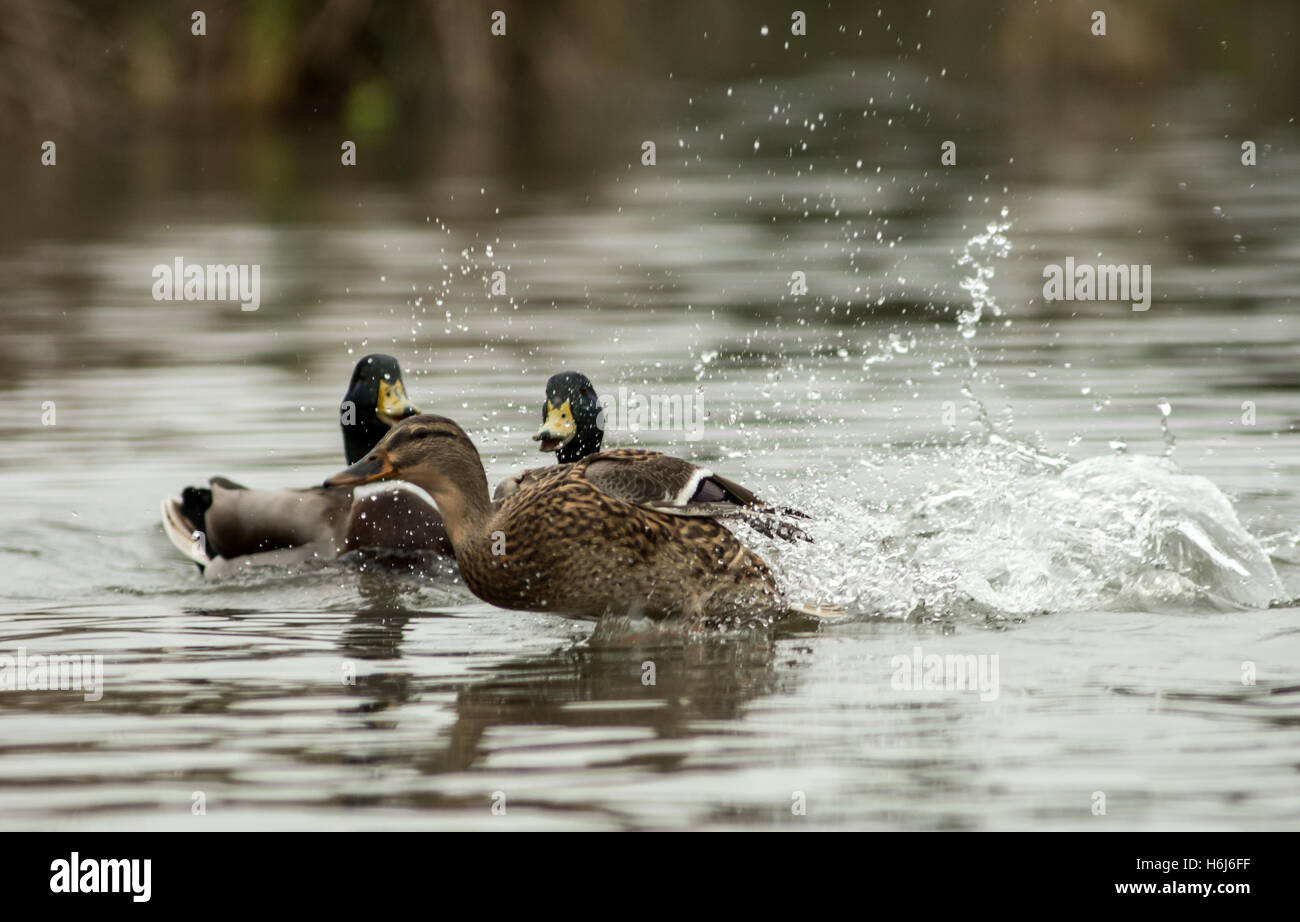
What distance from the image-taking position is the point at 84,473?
1014 cm

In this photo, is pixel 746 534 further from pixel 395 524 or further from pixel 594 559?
pixel 395 524

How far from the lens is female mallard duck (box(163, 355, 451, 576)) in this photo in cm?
873

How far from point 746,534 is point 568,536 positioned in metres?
0.97

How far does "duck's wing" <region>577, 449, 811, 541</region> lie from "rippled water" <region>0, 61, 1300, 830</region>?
361 millimetres

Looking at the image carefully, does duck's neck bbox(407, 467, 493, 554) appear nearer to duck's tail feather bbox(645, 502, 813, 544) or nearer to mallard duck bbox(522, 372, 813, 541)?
mallard duck bbox(522, 372, 813, 541)

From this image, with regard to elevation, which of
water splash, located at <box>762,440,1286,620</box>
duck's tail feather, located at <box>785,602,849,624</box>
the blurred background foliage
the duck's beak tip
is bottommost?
duck's tail feather, located at <box>785,602,849,624</box>

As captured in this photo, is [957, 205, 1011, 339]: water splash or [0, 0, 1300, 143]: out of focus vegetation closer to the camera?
[957, 205, 1011, 339]: water splash

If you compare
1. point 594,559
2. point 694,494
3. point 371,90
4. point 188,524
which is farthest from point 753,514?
point 371,90

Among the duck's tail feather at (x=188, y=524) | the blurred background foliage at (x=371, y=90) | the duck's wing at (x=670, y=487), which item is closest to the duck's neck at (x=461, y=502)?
the duck's wing at (x=670, y=487)

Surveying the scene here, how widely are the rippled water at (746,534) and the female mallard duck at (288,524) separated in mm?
177

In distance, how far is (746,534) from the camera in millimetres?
7672

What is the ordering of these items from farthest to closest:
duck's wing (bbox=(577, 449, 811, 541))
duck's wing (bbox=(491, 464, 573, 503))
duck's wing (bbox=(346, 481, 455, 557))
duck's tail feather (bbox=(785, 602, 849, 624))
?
1. duck's wing (bbox=(346, 481, 455, 557))
2. duck's tail feather (bbox=(785, 602, 849, 624))
3. duck's wing (bbox=(577, 449, 811, 541))
4. duck's wing (bbox=(491, 464, 573, 503))

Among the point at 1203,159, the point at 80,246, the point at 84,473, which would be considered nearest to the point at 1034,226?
the point at 1203,159

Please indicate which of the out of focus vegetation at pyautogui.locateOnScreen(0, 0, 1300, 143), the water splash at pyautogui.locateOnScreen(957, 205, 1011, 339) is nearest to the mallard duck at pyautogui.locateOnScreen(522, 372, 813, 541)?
the water splash at pyautogui.locateOnScreen(957, 205, 1011, 339)
